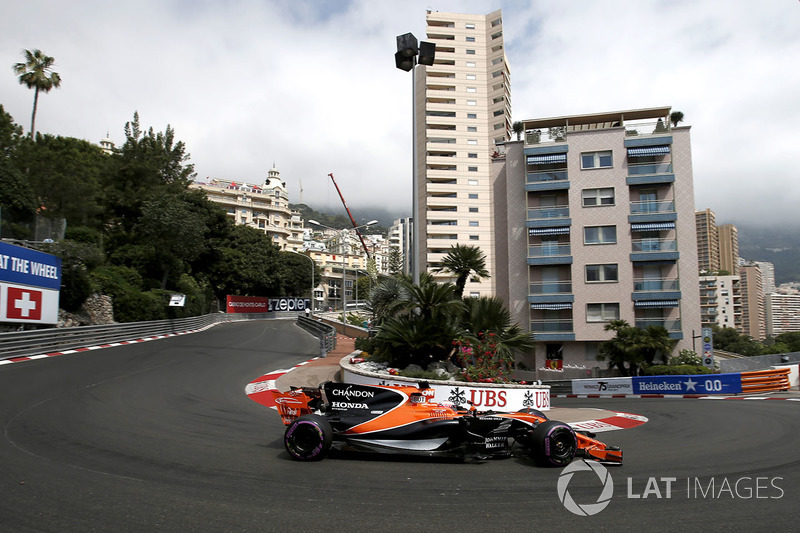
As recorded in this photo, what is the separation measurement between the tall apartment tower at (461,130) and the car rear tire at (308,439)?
60.9 metres

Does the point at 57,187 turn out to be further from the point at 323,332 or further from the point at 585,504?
the point at 585,504

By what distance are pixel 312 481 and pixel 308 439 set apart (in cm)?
106

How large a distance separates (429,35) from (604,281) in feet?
184

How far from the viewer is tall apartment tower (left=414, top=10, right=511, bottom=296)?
7069 centimetres

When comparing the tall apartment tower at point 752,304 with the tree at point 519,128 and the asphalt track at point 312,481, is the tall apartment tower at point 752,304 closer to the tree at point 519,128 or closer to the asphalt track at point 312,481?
the tree at point 519,128

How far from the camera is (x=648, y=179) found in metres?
33.4

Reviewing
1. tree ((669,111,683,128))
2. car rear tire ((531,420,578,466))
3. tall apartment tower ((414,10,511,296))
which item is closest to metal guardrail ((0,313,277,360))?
car rear tire ((531,420,578,466))

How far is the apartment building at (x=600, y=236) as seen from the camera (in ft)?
108

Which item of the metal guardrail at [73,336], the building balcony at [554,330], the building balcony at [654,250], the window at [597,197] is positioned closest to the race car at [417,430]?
the metal guardrail at [73,336]

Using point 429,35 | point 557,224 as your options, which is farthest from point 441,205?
point 557,224

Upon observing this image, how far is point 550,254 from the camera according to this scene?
1366 inches

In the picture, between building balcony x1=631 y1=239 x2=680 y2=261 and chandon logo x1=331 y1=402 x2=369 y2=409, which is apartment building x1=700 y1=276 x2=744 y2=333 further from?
chandon logo x1=331 y1=402 x2=369 y2=409

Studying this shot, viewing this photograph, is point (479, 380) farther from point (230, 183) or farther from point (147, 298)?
point (230, 183)

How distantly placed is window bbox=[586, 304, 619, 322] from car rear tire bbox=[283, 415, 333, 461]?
98.3ft
